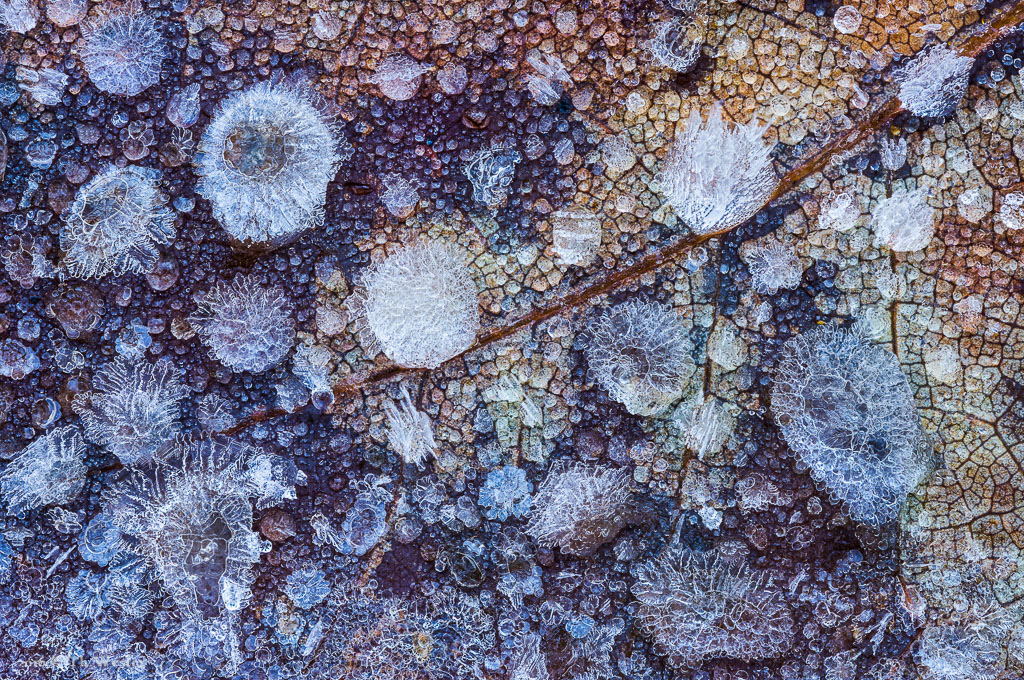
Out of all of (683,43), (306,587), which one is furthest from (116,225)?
(683,43)

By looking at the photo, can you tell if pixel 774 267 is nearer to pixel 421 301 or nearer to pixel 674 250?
pixel 674 250

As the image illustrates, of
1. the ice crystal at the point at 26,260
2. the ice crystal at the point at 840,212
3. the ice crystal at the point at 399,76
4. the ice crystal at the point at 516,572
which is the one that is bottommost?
the ice crystal at the point at 516,572

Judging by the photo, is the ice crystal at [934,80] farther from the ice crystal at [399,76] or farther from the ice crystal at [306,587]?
the ice crystal at [306,587]

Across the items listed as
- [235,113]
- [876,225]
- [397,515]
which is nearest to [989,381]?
[876,225]

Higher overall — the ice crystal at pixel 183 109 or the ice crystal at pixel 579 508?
the ice crystal at pixel 183 109

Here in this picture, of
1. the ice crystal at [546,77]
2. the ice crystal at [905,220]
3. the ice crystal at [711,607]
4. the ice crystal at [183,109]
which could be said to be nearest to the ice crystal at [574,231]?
the ice crystal at [546,77]
